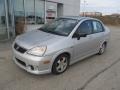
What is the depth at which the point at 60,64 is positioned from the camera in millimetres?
4129

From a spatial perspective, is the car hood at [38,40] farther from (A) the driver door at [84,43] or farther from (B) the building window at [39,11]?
(B) the building window at [39,11]

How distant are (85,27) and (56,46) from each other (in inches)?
66.3

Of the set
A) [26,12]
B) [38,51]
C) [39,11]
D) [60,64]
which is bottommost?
[60,64]

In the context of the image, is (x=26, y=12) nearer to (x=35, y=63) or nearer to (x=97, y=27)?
(x=97, y=27)

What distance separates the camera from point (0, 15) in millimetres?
8703

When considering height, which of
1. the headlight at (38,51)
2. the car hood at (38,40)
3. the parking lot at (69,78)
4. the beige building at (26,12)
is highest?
the beige building at (26,12)

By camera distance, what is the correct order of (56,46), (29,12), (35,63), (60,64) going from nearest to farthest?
(35,63) < (56,46) < (60,64) < (29,12)

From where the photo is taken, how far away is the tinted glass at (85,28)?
4762 mm

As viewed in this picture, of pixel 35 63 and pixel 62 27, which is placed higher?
pixel 62 27

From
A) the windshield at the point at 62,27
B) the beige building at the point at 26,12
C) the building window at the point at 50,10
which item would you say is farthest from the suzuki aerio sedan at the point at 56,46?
the building window at the point at 50,10

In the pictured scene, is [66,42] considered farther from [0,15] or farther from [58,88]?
[0,15]

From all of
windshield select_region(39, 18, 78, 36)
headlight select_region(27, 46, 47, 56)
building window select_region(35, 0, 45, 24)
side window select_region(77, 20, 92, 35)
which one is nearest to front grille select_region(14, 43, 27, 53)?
headlight select_region(27, 46, 47, 56)

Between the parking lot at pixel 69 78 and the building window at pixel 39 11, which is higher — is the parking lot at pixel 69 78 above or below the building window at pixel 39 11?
below

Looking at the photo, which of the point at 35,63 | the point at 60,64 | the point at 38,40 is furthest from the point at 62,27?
the point at 35,63
